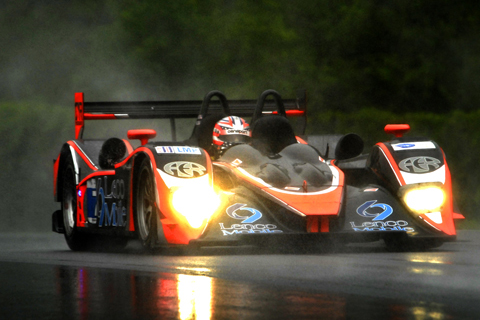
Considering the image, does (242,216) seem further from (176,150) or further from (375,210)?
(375,210)

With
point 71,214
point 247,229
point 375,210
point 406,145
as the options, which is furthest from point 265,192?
point 71,214

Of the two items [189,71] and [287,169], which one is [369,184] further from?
[189,71]

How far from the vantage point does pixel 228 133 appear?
33.9 ft

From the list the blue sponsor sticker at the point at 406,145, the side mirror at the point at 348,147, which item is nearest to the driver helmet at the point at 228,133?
the side mirror at the point at 348,147

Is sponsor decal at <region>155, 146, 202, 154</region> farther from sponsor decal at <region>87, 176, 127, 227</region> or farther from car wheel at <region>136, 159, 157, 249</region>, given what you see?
sponsor decal at <region>87, 176, 127, 227</region>

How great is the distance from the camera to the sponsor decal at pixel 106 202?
31.9 feet

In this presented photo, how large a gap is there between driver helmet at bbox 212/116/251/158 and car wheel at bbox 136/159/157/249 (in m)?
1.23

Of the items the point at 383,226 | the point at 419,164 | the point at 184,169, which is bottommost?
the point at 383,226

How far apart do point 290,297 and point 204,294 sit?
515 mm

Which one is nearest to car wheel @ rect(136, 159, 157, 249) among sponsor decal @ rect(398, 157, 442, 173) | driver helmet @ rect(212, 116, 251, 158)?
driver helmet @ rect(212, 116, 251, 158)

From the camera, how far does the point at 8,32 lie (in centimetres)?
3141

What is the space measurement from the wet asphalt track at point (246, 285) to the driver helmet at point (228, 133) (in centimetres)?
149

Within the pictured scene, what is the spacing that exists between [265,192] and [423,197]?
1.54 metres

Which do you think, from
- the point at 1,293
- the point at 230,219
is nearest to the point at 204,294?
the point at 1,293
